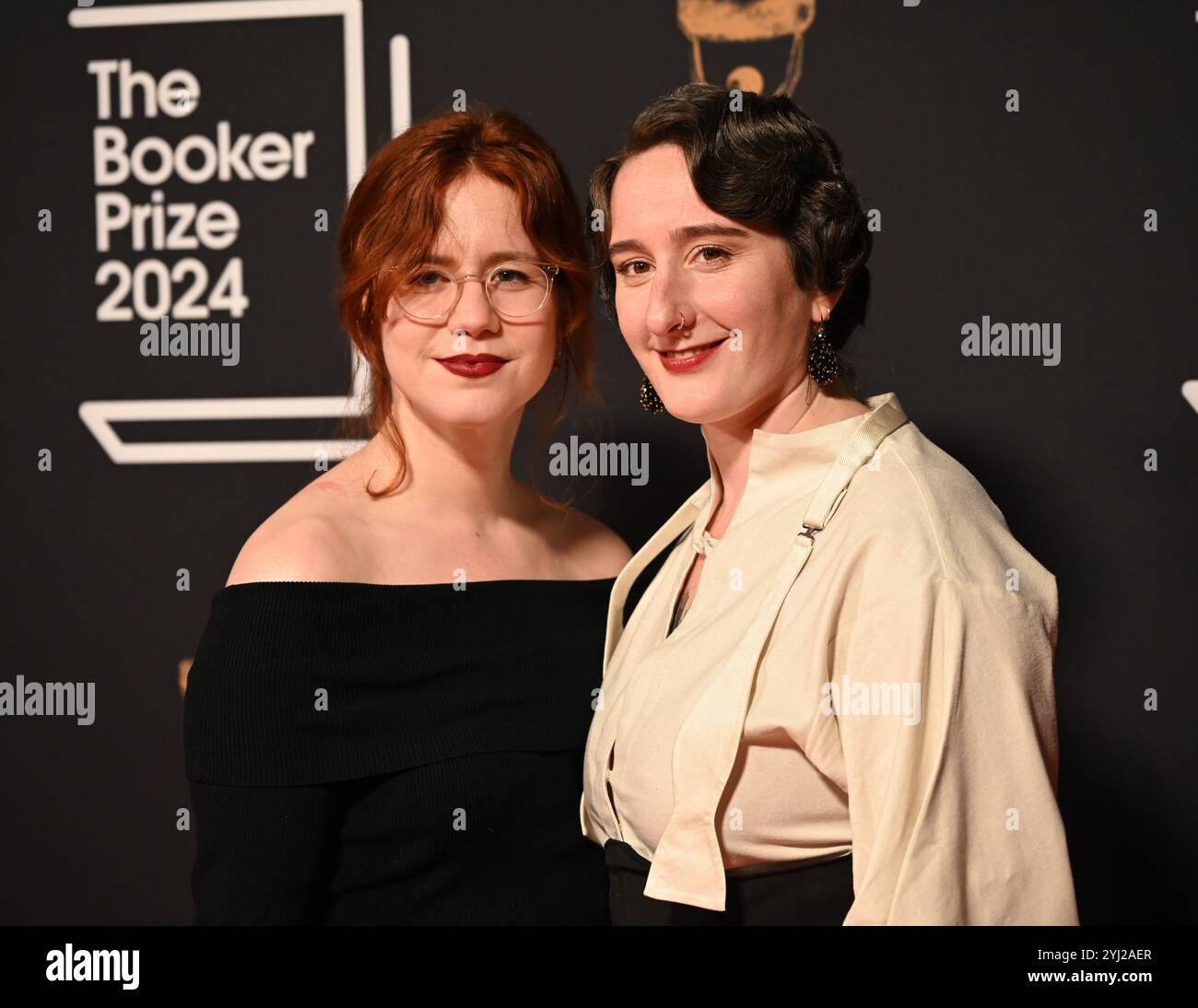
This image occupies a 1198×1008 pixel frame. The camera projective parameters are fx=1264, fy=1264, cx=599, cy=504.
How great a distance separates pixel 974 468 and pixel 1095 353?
312 millimetres

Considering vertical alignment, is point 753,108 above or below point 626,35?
below

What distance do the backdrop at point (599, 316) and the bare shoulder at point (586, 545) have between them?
1.63ft

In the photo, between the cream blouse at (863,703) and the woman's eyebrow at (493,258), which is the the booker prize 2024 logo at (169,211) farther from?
the cream blouse at (863,703)

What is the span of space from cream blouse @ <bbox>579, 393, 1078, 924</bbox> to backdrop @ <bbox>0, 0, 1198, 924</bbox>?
3.32 ft

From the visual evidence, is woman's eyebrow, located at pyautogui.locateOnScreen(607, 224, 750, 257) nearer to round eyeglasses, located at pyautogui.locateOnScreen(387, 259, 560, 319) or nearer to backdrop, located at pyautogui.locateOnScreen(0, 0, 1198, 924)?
round eyeglasses, located at pyautogui.locateOnScreen(387, 259, 560, 319)

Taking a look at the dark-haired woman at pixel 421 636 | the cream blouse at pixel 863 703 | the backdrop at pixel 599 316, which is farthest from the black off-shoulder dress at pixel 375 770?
the backdrop at pixel 599 316

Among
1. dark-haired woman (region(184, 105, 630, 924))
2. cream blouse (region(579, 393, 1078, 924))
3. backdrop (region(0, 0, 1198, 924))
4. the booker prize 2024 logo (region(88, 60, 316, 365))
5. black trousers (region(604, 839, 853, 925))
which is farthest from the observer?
the booker prize 2024 logo (region(88, 60, 316, 365))

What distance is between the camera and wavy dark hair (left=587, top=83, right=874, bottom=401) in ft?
5.08

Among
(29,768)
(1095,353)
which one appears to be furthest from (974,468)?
(29,768)

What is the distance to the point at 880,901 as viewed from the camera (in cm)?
131

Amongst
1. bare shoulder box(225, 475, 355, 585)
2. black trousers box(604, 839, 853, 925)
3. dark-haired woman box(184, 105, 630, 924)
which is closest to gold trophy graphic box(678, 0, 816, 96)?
dark-haired woman box(184, 105, 630, 924)

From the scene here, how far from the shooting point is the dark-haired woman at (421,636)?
165 cm

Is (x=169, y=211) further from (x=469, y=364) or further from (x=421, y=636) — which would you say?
(x=421, y=636)

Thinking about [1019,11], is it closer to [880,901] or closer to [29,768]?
[880,901]
